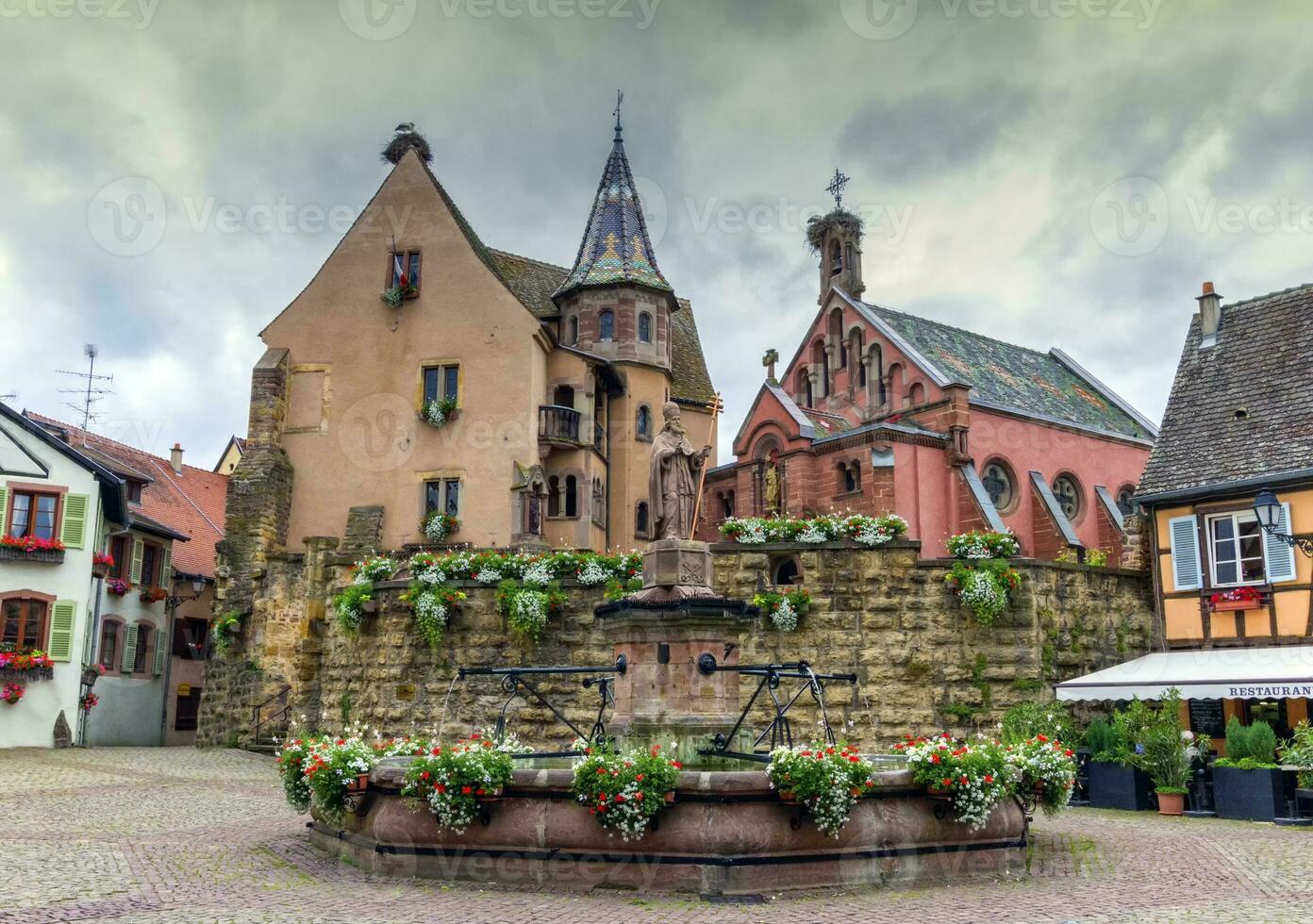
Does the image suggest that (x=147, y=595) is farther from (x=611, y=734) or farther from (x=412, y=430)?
(x=611, y=734)

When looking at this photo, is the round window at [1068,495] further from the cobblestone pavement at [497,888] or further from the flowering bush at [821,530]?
the cobblestone pavement at [497,888]

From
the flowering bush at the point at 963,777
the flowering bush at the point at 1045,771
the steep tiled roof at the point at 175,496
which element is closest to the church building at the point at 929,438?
the steep tiled roof at the point at 175,496

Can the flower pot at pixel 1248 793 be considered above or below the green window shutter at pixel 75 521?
below

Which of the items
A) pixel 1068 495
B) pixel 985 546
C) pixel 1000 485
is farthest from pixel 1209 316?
pixel 1068 495

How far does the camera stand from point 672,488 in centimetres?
1397

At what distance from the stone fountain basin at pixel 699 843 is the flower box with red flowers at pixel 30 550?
73.5 ft

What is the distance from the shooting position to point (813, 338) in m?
45.3

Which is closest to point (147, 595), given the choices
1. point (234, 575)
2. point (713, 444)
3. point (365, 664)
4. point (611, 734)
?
point (234, 575)

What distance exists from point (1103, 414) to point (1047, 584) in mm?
22882

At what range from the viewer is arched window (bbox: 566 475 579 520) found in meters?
34.1

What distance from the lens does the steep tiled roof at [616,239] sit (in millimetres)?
36531

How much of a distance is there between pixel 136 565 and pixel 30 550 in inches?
230

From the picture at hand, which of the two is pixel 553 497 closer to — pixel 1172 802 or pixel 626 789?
pixel 1172 802

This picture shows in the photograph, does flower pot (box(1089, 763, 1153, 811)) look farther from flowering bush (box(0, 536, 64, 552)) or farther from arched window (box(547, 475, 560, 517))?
flowering bush (box(0, 536, 64, 552))
